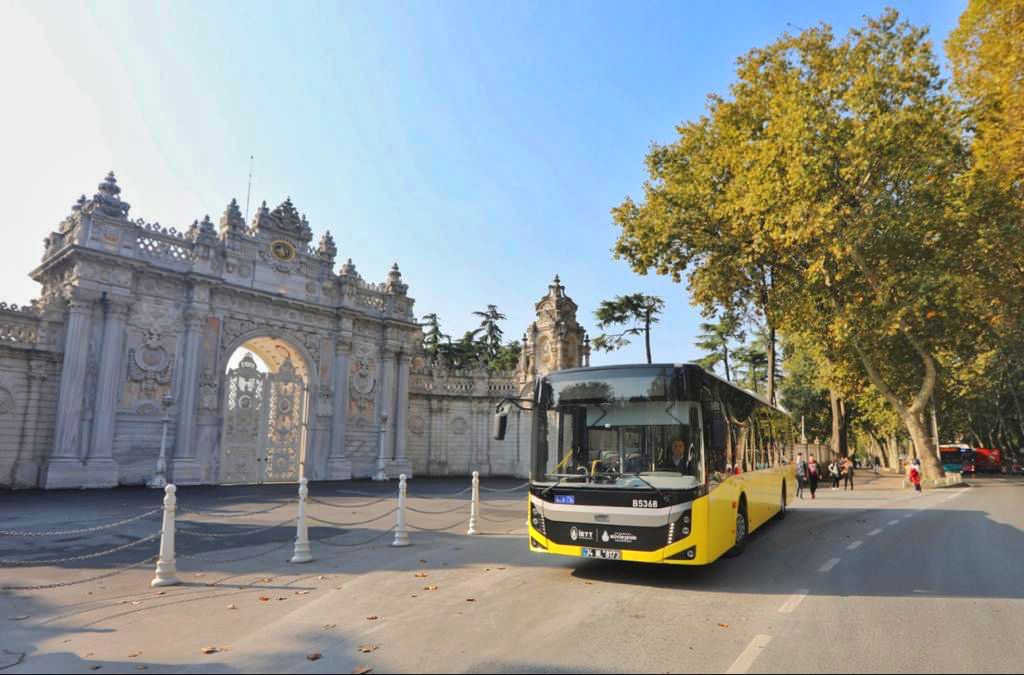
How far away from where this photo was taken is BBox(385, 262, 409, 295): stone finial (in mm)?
29609

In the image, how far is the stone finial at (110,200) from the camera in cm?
2032

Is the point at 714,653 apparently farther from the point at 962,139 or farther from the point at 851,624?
the point at 962,139

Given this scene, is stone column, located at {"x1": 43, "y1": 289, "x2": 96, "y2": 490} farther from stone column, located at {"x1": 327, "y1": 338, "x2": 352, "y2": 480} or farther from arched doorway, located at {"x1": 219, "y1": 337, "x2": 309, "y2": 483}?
stone column, located at {"x1": 327, "y1": 338, "x2": 352, "y2": 480}

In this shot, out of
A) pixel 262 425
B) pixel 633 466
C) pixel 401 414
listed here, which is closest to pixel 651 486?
pixel 633 466

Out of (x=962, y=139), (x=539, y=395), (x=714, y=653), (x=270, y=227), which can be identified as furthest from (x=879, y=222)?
(x=270, y=227)

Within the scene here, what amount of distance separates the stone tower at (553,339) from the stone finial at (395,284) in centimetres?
747

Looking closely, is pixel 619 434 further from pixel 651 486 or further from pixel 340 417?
pixel 340 417

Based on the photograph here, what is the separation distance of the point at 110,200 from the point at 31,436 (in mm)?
8187

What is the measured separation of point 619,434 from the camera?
26.6 ft

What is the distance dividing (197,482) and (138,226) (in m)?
9.34

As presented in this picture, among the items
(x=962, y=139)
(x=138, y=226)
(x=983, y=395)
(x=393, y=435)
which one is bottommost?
(x=393, y=435)

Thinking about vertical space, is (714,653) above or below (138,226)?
below

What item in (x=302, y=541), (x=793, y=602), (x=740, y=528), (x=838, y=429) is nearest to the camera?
(x=793, y=602)

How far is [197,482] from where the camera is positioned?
21297mm
